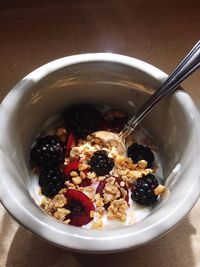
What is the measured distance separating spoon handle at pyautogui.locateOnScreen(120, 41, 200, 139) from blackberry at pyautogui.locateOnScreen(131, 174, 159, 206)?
9 cm

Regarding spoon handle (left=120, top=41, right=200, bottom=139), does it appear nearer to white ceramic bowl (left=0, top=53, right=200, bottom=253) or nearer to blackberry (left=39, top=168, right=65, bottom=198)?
white ceramic bowl (left=0, top=53, right=200, bottom=253)

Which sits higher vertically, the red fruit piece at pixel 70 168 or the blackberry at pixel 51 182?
the red fruit piece at pixel 70 168

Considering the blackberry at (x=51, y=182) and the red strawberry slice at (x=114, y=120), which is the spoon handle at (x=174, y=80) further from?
the blackberry at (x=51, y=182)

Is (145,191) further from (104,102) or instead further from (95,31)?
(95,31)

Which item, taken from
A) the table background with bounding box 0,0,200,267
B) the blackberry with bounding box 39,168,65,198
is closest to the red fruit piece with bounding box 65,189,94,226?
the blackberry with bounding box 39,168,65,198

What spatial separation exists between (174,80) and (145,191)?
0.53 ft

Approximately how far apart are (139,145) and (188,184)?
15 cm

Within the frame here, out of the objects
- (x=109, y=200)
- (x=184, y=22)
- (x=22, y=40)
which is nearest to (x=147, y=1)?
(x=184, y=22)

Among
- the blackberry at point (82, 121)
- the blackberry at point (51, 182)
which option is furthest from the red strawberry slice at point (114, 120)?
the blackberry at point (51, 182)

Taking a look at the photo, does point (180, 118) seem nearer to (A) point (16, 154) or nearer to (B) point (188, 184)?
(B) point (188, 184)

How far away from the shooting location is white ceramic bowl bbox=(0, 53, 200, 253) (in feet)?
1.85

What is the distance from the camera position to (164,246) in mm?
706

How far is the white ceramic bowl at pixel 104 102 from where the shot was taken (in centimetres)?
56

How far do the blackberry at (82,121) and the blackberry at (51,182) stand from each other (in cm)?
8
